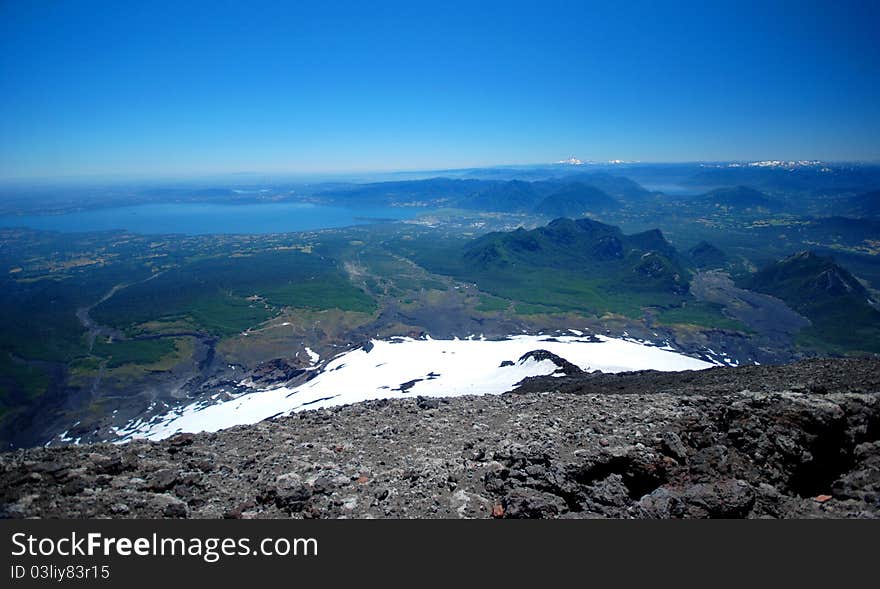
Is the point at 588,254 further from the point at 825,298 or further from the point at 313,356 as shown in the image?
the point at 313,356

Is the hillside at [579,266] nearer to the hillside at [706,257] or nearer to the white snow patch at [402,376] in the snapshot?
the hillside at [706,257]

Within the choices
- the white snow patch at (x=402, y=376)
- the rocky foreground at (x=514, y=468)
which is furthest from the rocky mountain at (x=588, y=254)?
the rocky foreground at (x=514, y=468)

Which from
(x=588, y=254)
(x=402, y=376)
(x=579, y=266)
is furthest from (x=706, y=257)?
(x=402, y=376)

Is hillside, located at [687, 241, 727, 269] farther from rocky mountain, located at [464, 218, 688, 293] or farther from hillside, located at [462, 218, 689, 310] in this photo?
rocky mountain, located at [464, 218, 688, 293]

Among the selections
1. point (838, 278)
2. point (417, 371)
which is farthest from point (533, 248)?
point (417, 371)

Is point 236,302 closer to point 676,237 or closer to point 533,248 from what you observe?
point 533,248

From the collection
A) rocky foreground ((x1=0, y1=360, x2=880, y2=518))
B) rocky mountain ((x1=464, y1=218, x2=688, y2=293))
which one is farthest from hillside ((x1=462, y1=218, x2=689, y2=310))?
rocky foreground ((x1=0, y1=360, x2=880, y2=518))
